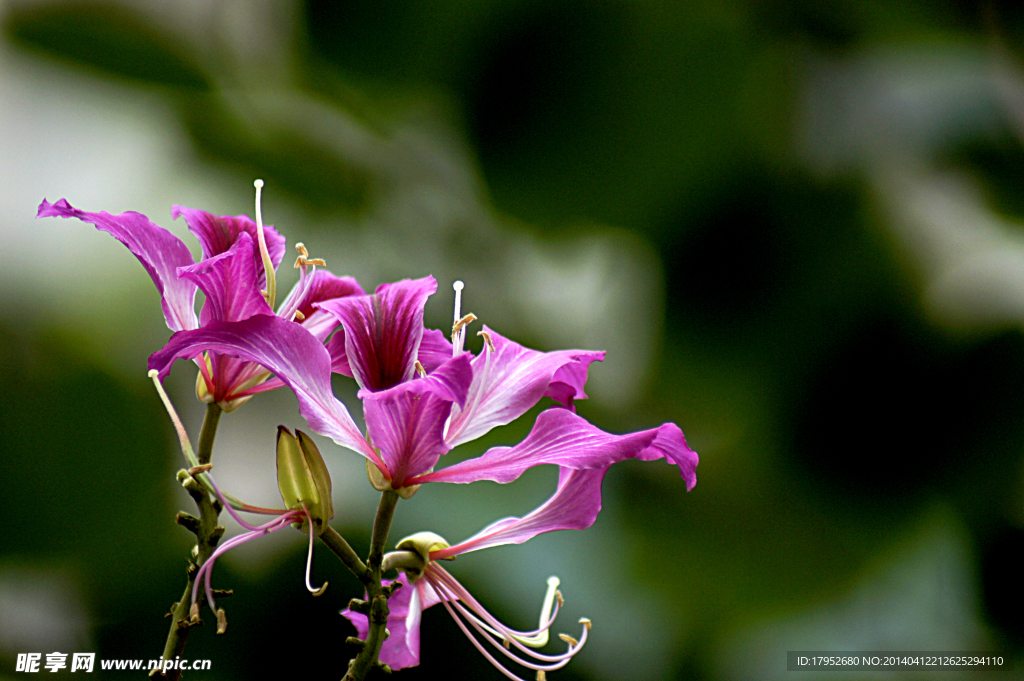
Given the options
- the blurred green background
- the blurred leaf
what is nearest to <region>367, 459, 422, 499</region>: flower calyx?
the blurred green background

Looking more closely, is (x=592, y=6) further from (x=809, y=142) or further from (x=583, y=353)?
(x=583, y=353)

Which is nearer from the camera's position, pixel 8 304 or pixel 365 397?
pixel 365 397

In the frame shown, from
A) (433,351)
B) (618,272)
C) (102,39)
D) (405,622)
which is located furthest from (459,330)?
(102,39)

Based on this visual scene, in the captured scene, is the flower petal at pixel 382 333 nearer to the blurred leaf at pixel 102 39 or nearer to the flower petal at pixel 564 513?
the flower petal at pixel 564 513

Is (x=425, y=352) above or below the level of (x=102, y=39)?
below

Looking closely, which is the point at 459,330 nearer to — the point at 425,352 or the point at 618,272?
the point at 425,352

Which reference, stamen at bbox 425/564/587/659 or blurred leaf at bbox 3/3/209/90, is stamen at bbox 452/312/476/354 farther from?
blurred leaf at bbox 3/3/209/90

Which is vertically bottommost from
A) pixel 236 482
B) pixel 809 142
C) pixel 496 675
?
pixel 496 675

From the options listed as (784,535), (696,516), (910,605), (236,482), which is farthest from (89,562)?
(910,605)

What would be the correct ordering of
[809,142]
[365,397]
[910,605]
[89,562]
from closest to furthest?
[365,397] < [89,562] < [910,605] < [809,142]
